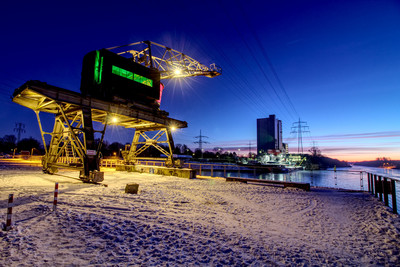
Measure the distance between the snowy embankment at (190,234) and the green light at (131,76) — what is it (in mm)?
13252

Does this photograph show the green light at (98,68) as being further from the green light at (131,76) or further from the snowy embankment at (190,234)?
the snowy embankment at (190,234)

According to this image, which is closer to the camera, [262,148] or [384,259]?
[384,259]

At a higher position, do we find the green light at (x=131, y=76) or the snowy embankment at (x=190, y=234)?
the green light at (x=131, y=76)

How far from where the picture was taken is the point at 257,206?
922 centimetres

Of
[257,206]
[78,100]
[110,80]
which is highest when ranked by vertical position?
[110,80]

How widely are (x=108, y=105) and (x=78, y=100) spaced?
2511mm

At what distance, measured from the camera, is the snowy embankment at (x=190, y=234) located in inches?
169

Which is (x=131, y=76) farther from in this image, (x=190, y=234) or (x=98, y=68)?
(x=190, y=234)

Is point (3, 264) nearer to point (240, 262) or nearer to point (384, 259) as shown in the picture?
point (240, 262)

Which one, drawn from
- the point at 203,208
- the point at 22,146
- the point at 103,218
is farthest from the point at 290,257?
the point at 22,146

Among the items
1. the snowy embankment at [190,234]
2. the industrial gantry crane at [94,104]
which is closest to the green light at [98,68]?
the industrial gantry crane at [94,104]

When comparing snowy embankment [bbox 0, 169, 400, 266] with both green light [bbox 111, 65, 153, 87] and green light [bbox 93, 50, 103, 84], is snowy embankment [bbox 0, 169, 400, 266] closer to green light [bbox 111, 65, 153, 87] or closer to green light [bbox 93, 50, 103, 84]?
green light [bbox 93, 50, 103, 84]

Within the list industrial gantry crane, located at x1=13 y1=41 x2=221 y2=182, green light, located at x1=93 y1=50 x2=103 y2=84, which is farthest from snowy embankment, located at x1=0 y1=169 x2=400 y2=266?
green light, located at x1=93 y1=50 x2=103 y2=84

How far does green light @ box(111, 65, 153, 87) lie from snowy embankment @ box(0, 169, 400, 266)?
13252mm
